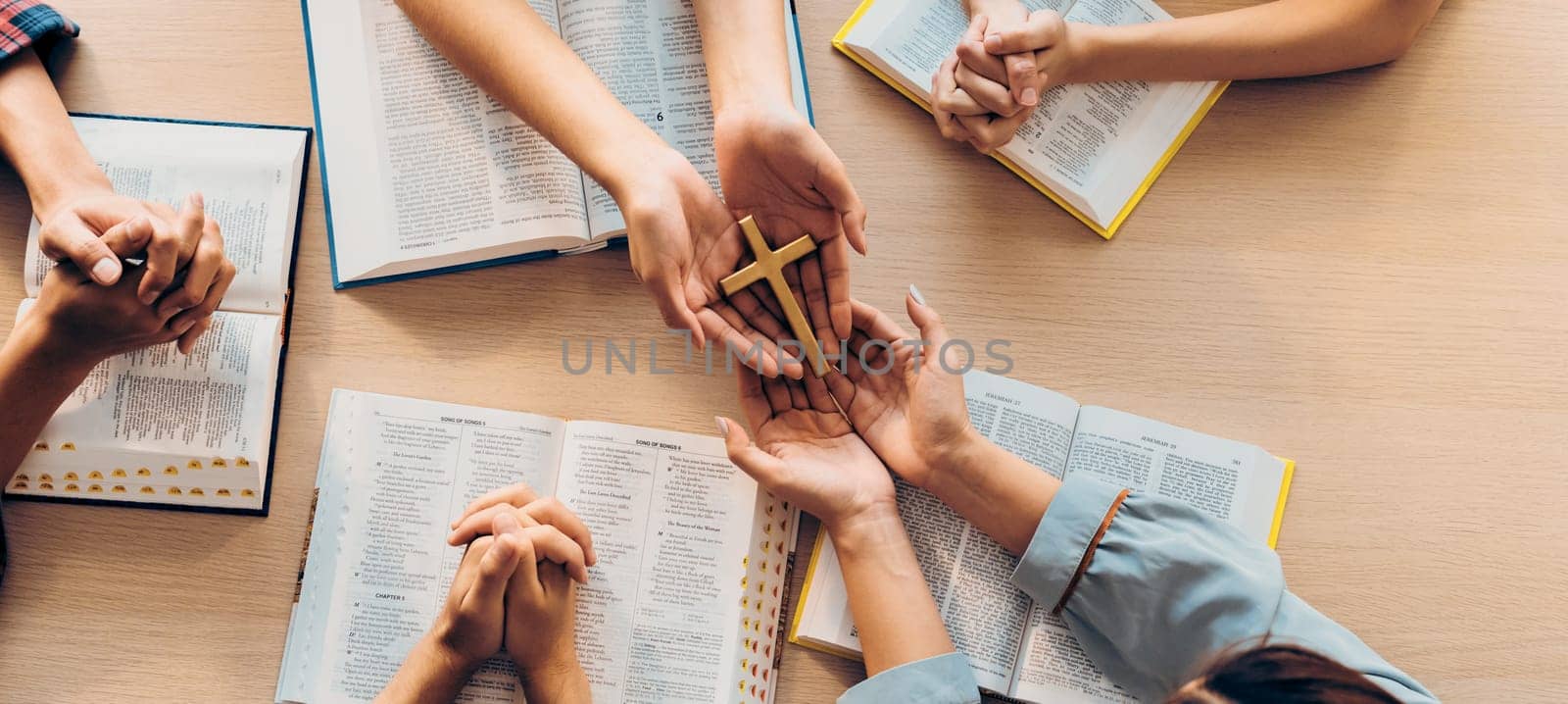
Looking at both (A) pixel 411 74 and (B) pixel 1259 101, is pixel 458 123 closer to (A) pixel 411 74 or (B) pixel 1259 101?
(A) pixel 411 74

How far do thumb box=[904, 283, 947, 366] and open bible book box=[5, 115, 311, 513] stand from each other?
673 mm

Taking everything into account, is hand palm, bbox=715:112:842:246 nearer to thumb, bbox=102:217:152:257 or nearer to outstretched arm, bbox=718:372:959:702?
outstretched arm, bbox=718:372:959:702

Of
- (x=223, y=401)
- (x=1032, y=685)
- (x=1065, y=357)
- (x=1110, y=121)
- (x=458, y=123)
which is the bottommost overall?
(x=1032, y=685)

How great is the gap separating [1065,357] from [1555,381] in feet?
1.82

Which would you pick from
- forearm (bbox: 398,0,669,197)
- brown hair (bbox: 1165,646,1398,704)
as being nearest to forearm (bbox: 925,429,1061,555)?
brown hair (bbox: 1165,646,1398,704)

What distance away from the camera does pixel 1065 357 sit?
111 centimetres

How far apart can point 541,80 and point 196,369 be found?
0.48 meters

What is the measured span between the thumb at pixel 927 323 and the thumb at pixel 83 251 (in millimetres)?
745

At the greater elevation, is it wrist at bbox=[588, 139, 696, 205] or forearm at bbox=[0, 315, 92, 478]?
wrist at bbox=[588, 139, 696, 205]

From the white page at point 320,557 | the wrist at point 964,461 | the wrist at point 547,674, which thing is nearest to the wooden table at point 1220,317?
the white page at point 320,557

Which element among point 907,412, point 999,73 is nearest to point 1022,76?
point 999,73

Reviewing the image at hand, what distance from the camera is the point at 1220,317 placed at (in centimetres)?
112

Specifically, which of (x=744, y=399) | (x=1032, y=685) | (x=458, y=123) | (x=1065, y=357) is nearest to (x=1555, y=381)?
(x=1065, y=357)

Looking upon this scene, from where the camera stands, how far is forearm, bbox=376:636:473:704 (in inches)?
39.0
